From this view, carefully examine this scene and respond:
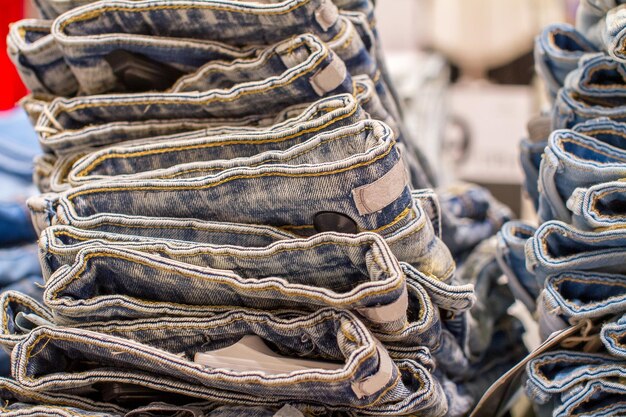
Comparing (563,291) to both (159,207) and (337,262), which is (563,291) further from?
(159,207)

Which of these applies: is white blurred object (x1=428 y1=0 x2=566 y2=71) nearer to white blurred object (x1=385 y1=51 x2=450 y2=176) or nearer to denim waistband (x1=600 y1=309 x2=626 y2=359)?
white blurred object (x1=385 y1=51 x2=450 y2=176)

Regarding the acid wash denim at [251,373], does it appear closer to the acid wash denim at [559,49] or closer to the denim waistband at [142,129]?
the denim waistband at [142,129]

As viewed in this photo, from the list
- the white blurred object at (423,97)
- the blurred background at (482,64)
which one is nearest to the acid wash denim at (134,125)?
the white blurred object at (423,97)

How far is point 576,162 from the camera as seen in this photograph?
484 millimetres

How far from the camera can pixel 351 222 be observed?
1.51 feet

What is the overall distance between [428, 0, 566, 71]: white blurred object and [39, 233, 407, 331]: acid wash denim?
125 cm

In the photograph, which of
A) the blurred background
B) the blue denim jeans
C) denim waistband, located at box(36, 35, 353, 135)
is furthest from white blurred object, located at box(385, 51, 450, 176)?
denim waistband, located at box(36, 35, 353, 135)

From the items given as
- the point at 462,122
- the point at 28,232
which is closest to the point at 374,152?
the point at 28,232

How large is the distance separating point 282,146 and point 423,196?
12cm

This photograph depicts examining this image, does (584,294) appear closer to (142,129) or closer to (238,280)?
(238,280)

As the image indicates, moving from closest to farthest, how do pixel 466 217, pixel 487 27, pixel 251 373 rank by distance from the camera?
pixel 251 373, pixel 466 217, pixel 487 27

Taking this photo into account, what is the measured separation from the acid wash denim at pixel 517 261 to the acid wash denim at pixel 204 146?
19 cm

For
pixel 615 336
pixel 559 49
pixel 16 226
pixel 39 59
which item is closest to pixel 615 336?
pixel 615 336

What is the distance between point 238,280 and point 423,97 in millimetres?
870
